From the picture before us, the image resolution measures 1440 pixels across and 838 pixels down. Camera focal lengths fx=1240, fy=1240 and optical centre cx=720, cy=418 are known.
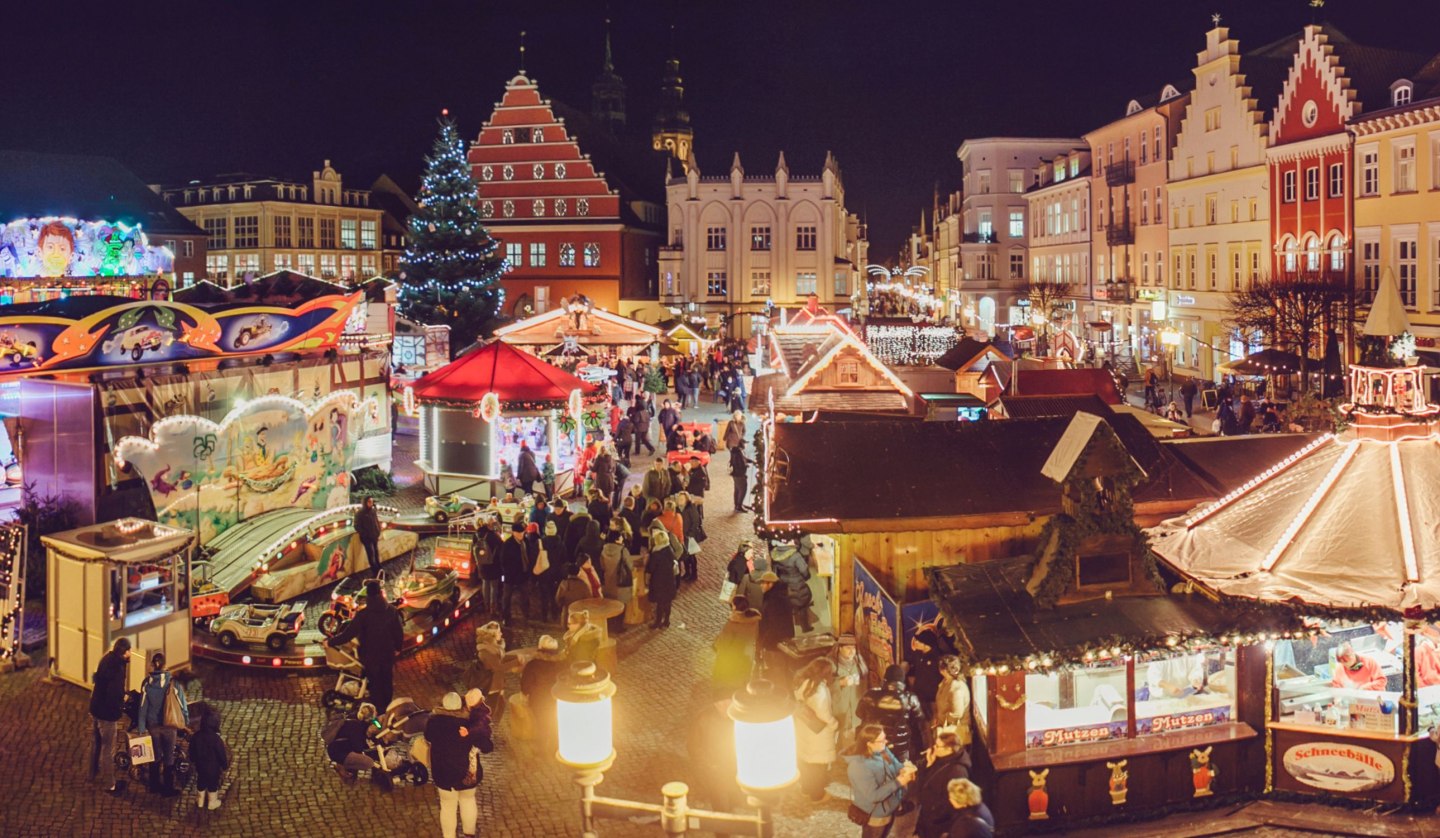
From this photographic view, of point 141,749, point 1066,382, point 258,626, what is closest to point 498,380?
point 258,626

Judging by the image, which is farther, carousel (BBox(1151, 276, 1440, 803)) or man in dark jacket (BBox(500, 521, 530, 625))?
man in dark jacket (BBox(500, 521, 530, 625))

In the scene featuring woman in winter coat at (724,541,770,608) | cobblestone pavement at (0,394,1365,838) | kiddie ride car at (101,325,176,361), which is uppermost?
kiddie ride car at (101,325,176,361)

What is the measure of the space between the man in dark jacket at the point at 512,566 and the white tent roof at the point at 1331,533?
7.01 metres

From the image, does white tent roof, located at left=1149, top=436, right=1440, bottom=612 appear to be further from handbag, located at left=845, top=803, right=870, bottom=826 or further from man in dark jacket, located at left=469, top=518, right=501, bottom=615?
man in dark jacket, located at left=469, top=518, right=501, bottom=615

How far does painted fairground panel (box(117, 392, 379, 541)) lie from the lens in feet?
49.7

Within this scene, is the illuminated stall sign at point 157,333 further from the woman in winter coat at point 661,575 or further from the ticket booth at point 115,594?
the woman in winter coat at point 661,575

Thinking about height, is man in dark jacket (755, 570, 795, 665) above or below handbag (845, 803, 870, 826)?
above

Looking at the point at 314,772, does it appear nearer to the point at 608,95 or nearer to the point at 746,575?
the point at 746,575

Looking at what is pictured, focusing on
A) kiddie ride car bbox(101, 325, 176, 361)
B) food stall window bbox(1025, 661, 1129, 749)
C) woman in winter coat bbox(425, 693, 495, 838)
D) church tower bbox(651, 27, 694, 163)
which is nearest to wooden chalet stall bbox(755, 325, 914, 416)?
kiddie ride car bbox(101, 325, 176, 361)

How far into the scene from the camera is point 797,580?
476 inches

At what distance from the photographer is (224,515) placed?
1595 centimetres

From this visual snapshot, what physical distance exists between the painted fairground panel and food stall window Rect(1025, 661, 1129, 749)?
11.0 m

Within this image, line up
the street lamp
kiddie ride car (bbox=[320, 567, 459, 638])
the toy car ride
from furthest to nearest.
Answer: the toy car ride → kiddie ride car (bbox=[320, 567, 459, 638]) → the street lamp

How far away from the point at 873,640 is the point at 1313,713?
3640 millimetres
